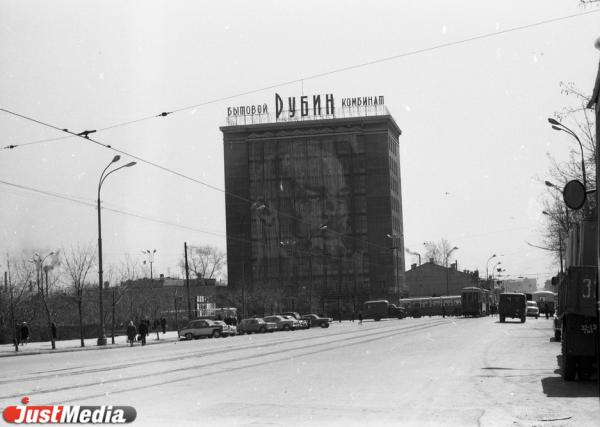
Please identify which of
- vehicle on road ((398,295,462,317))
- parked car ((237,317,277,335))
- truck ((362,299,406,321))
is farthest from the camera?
vehicle on road ((398,295,462,317))

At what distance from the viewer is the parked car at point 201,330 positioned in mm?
59250

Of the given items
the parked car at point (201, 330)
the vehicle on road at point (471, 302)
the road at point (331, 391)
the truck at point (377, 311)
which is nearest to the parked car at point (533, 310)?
the vehicle on road at point (471, 302)

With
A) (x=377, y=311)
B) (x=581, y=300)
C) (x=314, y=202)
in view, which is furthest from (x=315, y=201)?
(x=581, y=300)

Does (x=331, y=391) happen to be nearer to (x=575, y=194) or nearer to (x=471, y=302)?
(x=575, y=194)

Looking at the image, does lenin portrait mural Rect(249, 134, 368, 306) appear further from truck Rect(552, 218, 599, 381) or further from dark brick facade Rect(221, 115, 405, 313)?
truck Rect(552, 218, 599, 381)

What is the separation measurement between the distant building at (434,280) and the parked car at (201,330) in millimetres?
109653

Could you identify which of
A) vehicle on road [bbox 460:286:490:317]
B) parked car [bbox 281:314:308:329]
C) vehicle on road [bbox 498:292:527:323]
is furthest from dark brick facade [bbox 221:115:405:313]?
vehicle on road [bbox 498:292:527:323]

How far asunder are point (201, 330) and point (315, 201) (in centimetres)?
9104

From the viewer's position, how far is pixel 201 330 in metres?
59.6

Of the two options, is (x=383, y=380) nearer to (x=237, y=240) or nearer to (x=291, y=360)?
(x=291, y=360)

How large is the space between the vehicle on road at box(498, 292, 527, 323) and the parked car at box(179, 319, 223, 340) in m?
25.0

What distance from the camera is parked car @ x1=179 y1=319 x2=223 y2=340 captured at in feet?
194

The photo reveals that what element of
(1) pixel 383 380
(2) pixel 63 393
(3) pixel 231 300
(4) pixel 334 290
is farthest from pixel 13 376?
(4) pixel 334 290

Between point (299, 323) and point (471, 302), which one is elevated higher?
point (471, 302)
